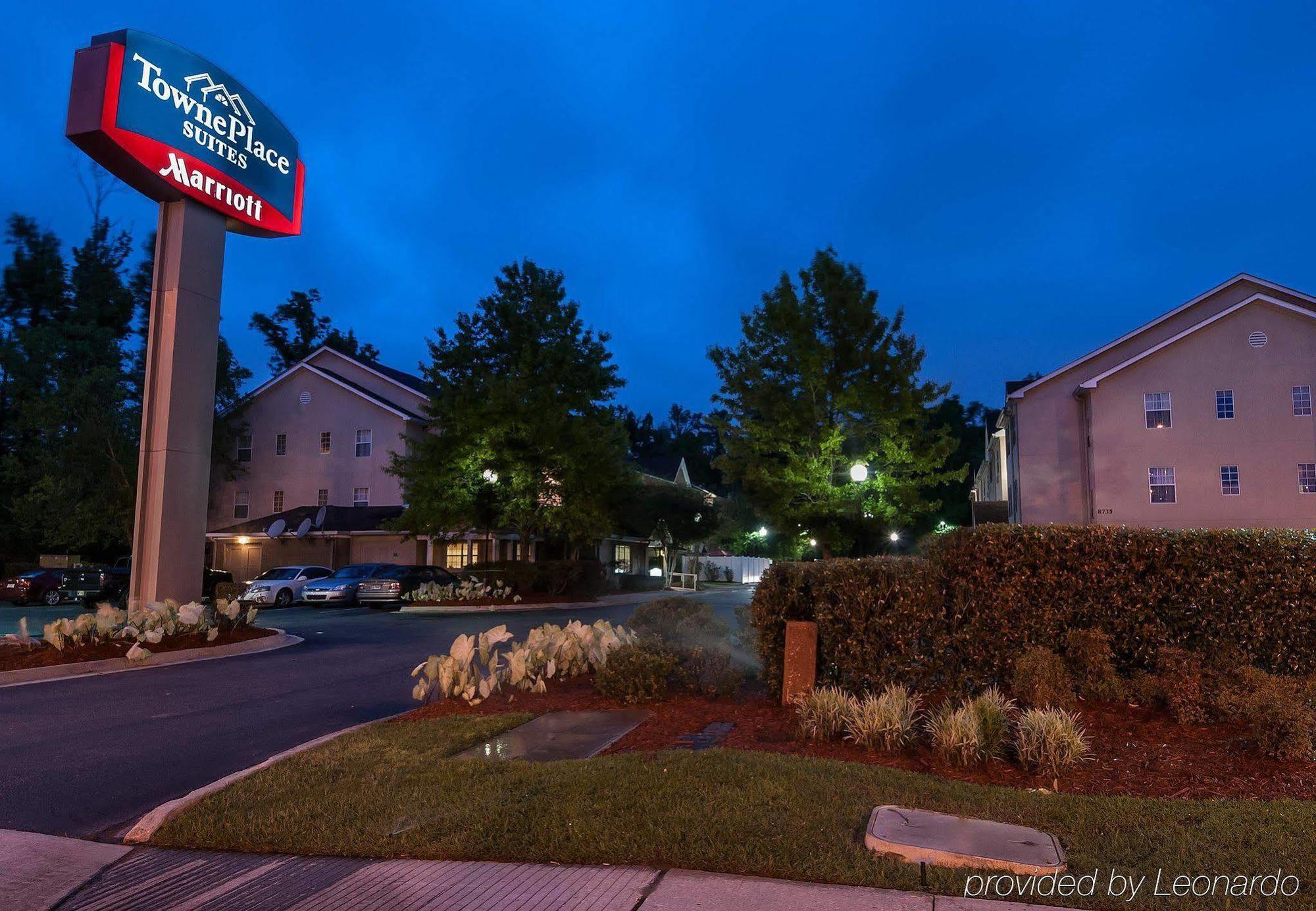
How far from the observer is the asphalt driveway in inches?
271

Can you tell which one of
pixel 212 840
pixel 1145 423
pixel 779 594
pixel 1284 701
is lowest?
pixel 212 840

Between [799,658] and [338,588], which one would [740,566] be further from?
[799,658]

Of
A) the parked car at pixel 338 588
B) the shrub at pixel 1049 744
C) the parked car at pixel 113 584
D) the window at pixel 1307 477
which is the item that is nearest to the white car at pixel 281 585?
the parked car at pixel 338 588

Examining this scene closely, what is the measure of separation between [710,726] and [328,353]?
40.2 m

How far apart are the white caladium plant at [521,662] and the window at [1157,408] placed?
24.4 m

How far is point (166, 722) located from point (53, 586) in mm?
26103

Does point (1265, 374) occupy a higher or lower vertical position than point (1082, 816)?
higher

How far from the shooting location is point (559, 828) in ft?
17.4

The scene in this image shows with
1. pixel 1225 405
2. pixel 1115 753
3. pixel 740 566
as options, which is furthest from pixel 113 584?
pixel 740 566

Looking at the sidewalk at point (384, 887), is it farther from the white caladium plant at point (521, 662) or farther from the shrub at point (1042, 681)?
the white caladium plant at point (521, 662)

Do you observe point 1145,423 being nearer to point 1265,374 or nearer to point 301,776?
point 1265,374

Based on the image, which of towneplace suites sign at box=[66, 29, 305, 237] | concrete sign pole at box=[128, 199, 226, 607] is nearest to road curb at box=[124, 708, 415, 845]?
concrete sign pole at box=[128, 199, 226, 607]

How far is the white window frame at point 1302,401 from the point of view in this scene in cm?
2831

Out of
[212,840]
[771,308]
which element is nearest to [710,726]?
[212,840]
